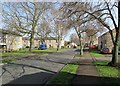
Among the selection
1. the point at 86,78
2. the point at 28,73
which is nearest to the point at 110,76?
the point at 86,78

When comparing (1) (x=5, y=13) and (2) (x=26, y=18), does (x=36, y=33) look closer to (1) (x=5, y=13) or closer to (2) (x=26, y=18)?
(2) (x=26, y=18)

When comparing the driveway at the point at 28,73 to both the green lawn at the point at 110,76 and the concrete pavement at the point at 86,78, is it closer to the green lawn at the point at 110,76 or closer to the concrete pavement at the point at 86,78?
the concrete pavement at the point at 86,78

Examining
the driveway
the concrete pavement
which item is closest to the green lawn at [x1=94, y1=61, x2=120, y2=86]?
the concrete pavement

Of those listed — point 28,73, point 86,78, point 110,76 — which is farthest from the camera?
point 28,73

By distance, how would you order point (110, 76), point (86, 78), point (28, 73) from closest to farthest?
point (86, 78) < point (110, 76) < point (28, 73)

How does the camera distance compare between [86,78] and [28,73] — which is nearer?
[86,78]

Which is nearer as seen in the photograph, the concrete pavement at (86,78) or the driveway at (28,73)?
the concrete pavement at (86,78)

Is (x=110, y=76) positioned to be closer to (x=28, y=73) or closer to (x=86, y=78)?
(x=86, y=78)

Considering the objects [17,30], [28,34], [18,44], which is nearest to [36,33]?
[28,34]

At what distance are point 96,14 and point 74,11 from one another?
2129 mm

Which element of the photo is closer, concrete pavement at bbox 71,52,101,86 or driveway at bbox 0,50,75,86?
concrete pavement at bbox 71,52,101,86

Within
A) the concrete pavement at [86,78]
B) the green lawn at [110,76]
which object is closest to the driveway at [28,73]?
the concrete pavement at [86,78]

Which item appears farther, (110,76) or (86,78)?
(110,76)

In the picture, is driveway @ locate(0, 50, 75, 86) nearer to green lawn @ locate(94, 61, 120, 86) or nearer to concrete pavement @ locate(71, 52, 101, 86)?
concrete pavement @ locate(71, 52, 101, 86)
